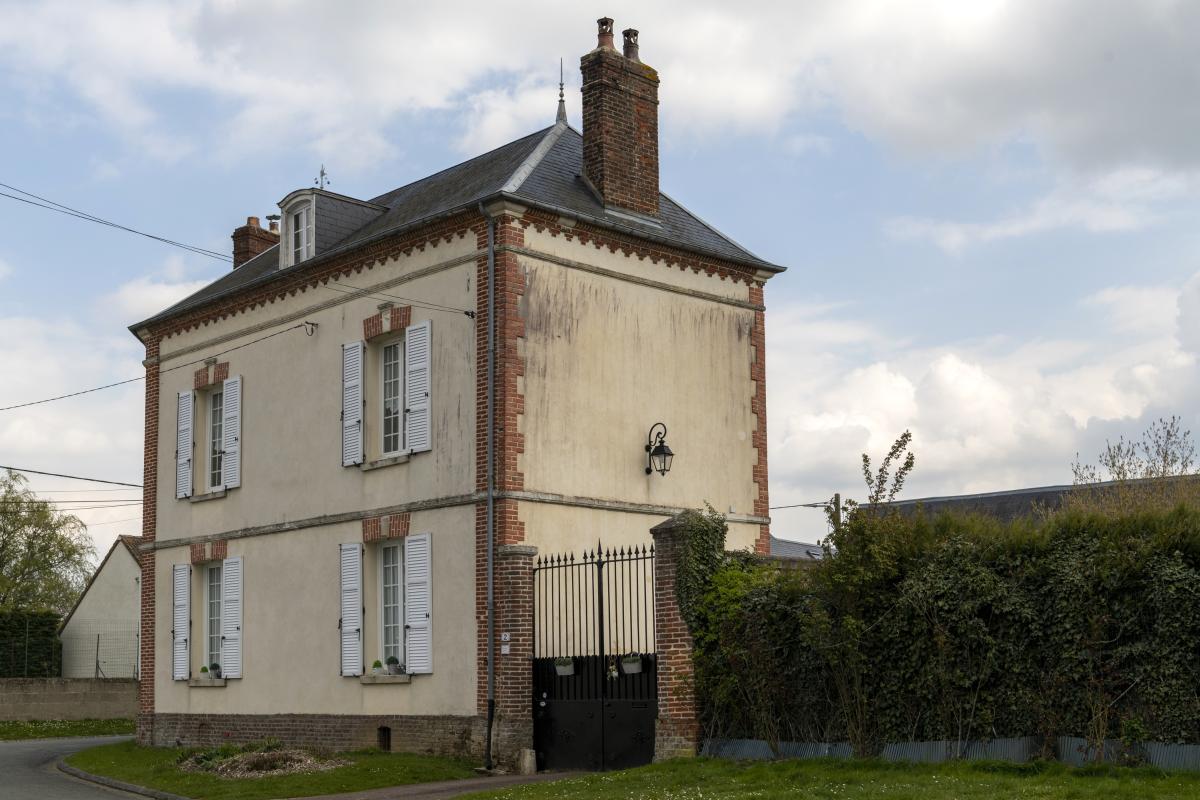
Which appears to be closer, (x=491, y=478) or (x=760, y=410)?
(x=491, y=478)

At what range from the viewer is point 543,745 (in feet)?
52.9

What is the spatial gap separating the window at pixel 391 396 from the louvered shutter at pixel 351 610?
1.40 m

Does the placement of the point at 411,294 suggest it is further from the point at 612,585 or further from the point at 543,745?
the point at 543,745

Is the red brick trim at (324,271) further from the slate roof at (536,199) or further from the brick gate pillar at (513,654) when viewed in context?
the brick gate pillar at (513,654)

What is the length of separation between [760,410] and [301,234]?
23.5ft

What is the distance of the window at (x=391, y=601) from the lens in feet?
58.7

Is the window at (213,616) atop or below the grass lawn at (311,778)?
atop

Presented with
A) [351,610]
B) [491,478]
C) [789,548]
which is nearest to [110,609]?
[789,548]

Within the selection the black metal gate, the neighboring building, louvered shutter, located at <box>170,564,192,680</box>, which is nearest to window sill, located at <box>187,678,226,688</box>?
louvered shutter, located at <box>170,564,192,680</box>

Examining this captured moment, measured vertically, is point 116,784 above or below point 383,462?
below

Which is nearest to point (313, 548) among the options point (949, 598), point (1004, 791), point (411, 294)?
point (411, 294)

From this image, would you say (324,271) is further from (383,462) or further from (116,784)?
(116,784)

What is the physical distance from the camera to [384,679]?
17.7 meters

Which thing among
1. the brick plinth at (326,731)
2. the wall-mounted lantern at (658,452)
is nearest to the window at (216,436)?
the brick plinth at (326,731)
